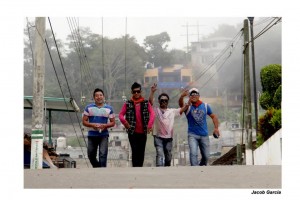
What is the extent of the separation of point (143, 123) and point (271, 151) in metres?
7.68

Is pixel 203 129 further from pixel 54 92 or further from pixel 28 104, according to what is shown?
pixel 54 92

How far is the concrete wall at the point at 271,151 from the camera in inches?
683

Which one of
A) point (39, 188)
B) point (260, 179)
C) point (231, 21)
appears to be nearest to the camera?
point (39, 188)

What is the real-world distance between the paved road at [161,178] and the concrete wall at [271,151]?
20.3ft

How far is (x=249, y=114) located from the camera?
2722cm

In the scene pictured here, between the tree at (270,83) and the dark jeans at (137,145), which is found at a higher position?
the tree at (270,83)

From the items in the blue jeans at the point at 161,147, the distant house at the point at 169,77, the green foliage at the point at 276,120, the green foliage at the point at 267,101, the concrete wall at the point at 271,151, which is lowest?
the concrete wall at the point at 271,151

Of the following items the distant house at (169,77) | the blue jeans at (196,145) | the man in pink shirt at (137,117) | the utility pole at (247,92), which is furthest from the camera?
the distant house at (169,77)

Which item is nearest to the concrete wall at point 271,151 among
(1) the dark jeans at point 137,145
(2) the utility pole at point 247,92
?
(2) the utility pole at point 247,92

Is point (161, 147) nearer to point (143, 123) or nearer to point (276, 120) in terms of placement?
point (143, 123)

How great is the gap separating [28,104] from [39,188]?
1191cm

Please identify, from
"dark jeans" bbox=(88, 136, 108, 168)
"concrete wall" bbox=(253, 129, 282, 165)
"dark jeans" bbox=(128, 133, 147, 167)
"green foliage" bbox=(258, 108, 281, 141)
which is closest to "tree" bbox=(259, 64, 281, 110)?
"green foliage" bbox=(258, 108, 281, 141)

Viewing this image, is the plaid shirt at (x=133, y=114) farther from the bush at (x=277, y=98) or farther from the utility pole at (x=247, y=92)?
the utility pole at (x=247, y=92)

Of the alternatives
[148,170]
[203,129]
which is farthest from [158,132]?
[148,170]
